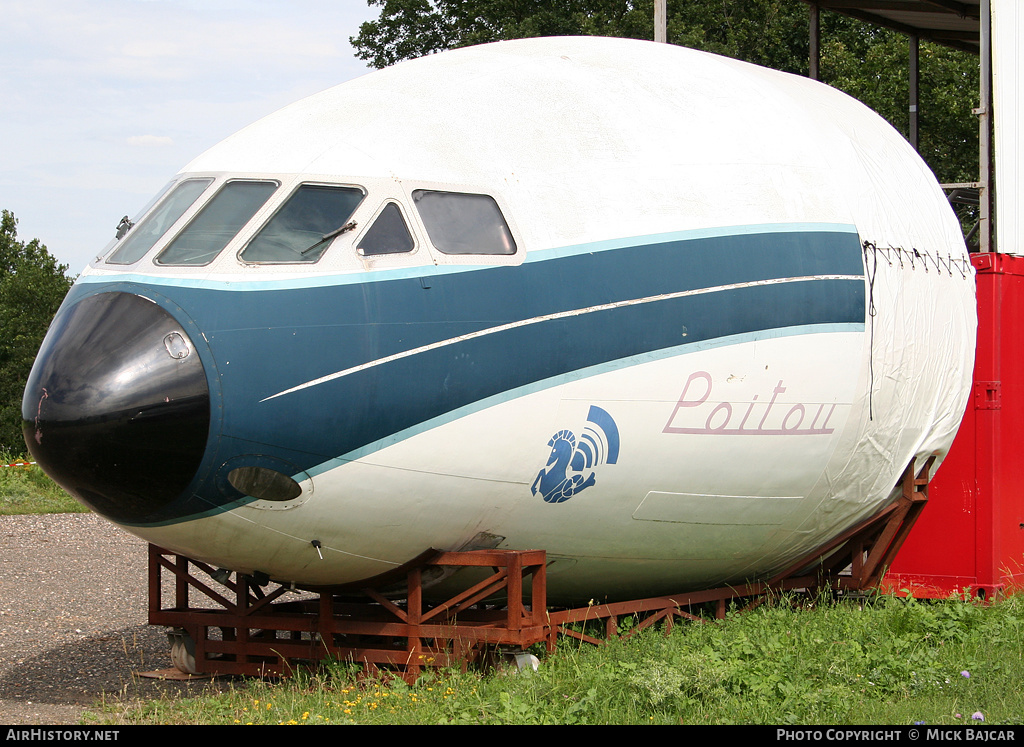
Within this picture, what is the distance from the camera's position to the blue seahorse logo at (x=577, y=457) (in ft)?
25.1

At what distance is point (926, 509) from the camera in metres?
11.2

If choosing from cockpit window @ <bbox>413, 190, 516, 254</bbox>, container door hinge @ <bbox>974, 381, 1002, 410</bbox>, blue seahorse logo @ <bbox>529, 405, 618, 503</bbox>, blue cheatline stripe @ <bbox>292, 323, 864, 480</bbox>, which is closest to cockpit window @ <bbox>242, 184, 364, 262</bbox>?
cockpit window @ <bbox>413, 190, 516, 254</bbox>

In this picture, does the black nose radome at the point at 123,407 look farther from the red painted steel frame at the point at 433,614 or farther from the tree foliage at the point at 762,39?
the tree foliage at the point at 762,39

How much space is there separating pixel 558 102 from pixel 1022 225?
5.90m

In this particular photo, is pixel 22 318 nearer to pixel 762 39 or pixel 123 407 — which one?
pixel 762 39

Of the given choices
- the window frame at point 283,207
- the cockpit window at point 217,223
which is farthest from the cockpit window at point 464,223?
the cockpit window at point 217,223

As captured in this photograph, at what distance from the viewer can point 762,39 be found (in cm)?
3669

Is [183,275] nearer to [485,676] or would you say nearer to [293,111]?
[293,111]

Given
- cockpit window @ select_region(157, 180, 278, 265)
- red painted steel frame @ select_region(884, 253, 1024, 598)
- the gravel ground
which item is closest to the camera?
cockpit window @ select_region(157, 180, 278, 265)

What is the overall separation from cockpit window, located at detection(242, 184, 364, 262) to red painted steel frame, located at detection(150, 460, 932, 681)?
2.19m

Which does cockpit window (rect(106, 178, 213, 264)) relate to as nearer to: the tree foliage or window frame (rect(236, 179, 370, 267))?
window frame (rect(236, 179, 370, 267))

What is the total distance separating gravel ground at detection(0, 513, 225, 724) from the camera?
900cm

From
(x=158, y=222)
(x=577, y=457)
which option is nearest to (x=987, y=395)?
(x=577, y=457)

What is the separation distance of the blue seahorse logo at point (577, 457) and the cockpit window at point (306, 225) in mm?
1917
